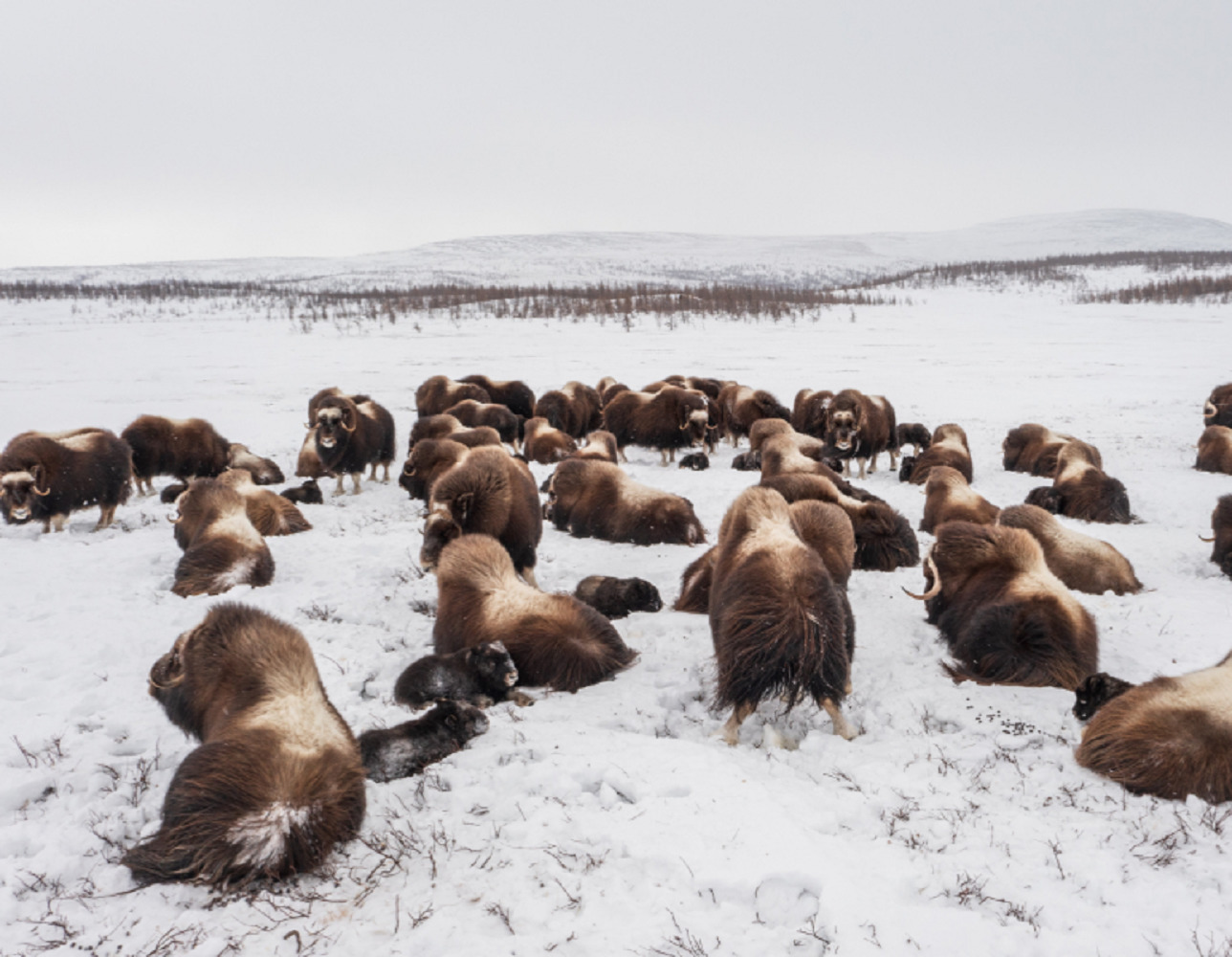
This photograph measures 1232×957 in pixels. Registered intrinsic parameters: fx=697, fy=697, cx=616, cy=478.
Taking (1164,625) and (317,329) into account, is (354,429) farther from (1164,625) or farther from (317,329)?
(317,329)

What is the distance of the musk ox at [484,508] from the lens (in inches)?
267

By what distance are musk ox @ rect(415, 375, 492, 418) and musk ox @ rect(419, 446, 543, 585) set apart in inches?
429

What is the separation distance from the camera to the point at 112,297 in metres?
61.1

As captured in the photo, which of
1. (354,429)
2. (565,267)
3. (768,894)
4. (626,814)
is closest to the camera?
(768,894)

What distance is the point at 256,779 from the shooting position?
3.23 metres

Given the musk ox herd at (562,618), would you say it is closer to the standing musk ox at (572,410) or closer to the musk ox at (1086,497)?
the musk ox at (1086,497)

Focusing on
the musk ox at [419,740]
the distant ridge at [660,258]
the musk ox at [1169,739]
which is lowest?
the musk ox at [419,740]

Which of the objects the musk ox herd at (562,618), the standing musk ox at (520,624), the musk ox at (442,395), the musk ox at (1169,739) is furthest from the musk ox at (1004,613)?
the musk ox at (442,395)

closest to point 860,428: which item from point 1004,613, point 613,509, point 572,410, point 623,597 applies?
point 613,509

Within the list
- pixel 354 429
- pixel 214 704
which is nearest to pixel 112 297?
pixel 354 429

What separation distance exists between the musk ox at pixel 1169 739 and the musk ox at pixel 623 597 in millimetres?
3849

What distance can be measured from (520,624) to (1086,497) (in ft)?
31.4

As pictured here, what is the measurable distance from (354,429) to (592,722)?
30.6 feet

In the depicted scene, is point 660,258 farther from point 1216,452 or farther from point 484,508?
point 484,508
